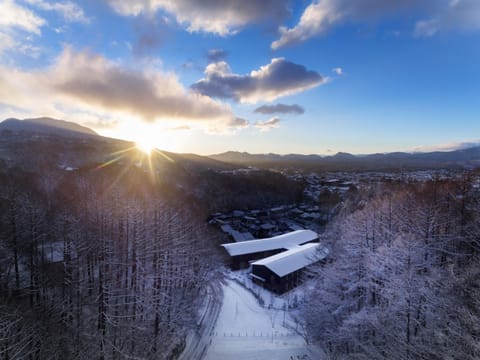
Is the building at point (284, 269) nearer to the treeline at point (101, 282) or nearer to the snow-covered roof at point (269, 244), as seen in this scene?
the snow-covered roof at point (269, 244)

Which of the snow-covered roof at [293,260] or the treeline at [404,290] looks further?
the snow-covered roof at [293,260]

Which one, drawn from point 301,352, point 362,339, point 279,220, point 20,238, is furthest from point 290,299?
point 279,220

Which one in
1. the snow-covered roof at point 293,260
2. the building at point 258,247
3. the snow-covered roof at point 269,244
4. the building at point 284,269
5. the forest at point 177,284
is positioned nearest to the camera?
the forest at point 177,284

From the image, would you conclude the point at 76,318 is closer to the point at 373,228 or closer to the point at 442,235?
the point at 373,228

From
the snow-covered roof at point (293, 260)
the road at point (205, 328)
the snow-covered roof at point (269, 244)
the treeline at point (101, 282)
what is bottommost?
the road at point (205, 328)

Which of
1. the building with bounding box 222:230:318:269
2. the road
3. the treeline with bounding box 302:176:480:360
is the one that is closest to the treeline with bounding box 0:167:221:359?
the road

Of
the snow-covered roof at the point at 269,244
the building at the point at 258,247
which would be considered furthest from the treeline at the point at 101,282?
the snow-covered roof at the point at 269,244
